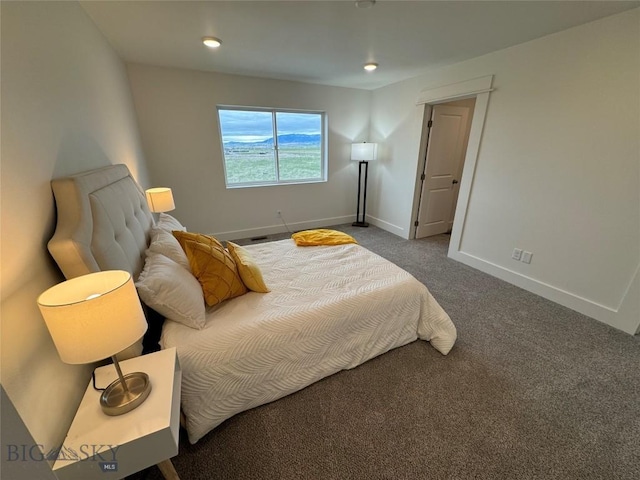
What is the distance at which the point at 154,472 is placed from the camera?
1174 millimetres

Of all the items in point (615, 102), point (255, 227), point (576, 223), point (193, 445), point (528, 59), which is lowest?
point (193, 445)

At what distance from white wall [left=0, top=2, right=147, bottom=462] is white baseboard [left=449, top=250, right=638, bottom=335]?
347cm

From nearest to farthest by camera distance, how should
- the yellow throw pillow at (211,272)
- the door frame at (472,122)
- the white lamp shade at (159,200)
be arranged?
the yellow throw pillow at (211,272), the white lamp shade at (159,200), the door frame at (472,122)

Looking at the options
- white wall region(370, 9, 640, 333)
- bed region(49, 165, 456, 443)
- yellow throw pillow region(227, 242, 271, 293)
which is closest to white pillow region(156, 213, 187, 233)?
bed region(49, 165, 456, 443)

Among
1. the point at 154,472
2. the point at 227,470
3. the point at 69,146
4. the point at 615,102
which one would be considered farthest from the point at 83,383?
the point at 615,102

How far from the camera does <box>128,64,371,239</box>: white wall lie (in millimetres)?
3115

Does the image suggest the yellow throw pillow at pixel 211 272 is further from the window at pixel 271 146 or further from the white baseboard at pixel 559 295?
the white baseboard at pixel 559 295

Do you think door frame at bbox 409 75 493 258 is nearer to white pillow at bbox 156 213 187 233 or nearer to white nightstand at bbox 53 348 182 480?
→ white pillow at bbox 156 213 187 233

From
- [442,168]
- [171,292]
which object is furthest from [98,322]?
[442,168]

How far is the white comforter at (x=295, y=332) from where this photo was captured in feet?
4.16

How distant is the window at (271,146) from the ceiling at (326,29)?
0.81 metres

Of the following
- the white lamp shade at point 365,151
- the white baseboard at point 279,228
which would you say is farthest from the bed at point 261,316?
the white lamp shade at point 365,151

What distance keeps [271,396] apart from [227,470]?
364 mm

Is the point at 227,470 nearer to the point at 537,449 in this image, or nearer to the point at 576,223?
the point at 537,449
